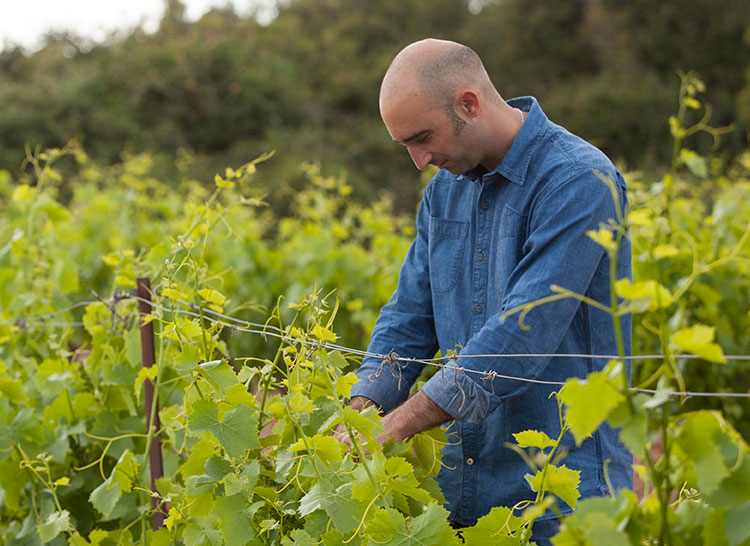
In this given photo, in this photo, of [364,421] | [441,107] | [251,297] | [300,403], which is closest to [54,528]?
[300,403]

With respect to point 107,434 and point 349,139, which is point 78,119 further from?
point 107,434

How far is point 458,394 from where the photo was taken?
1.78 metres

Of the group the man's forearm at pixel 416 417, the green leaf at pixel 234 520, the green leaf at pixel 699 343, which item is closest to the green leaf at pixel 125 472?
the green leaf at pixel 234 520

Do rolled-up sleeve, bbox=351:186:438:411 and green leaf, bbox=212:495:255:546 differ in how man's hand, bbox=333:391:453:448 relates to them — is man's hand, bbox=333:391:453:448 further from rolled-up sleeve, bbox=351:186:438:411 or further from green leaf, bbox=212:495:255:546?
rolled-up sleeve, bbox=351:186:438:411

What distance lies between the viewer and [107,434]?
2484 millimetres

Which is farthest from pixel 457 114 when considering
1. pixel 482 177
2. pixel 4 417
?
pixel 4 417

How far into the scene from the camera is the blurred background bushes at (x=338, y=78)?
15.0m

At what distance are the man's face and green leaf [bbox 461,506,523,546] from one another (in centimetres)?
95

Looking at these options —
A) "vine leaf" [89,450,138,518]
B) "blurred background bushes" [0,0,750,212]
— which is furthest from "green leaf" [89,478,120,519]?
"blurred background bushes" [0,0,750,212]

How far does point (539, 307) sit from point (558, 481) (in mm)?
493

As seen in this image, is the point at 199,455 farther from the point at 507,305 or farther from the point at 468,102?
the point at 468,102

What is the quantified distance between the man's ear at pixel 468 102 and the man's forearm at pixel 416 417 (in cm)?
73

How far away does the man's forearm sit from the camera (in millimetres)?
1791

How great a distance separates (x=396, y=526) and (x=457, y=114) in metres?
1.07
